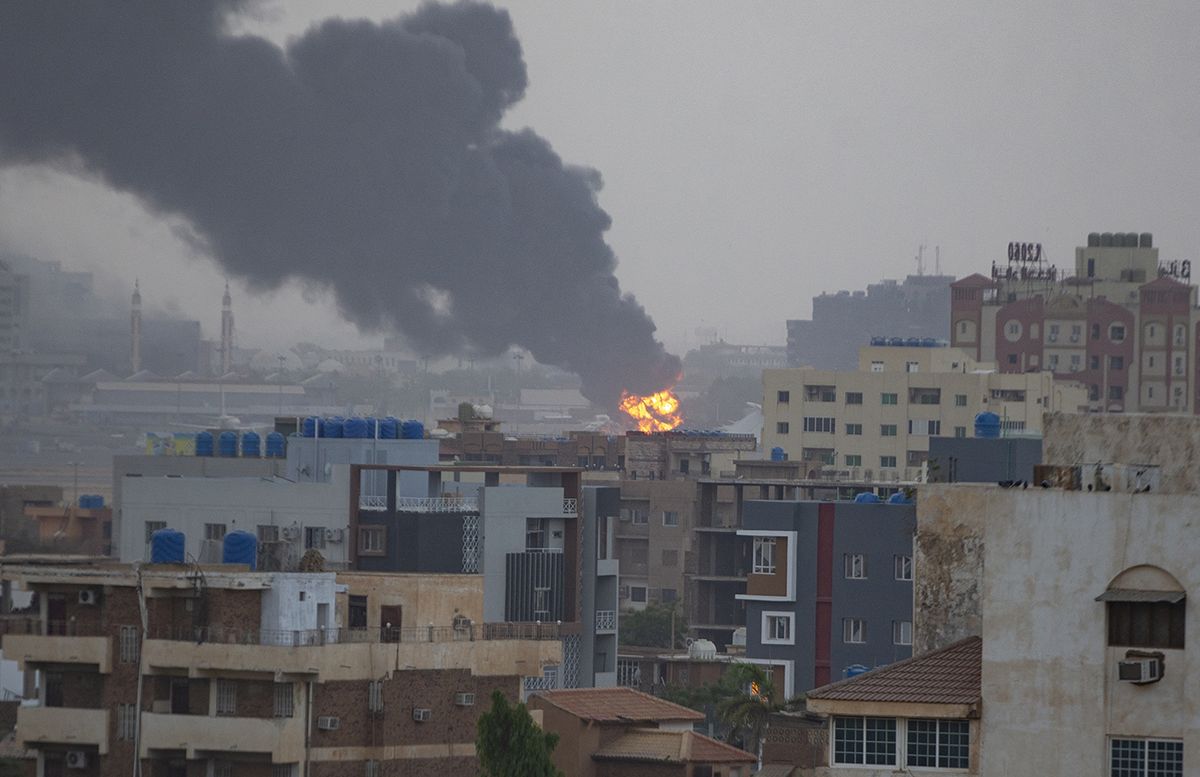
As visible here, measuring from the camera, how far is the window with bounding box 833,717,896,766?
55.2ft

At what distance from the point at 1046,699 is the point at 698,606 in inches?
2873

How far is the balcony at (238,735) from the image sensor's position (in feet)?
115

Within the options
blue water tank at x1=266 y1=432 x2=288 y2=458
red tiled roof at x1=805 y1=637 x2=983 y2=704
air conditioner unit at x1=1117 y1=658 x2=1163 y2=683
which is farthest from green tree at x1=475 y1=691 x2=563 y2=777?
blue water tank at x1=266 y1=432 x2=288 y2=458

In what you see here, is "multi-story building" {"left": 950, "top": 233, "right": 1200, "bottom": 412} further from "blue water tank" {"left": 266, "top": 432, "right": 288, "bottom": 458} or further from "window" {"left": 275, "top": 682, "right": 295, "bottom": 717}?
"window" {"left": 275, "top": 682, "right": 295, "bottom": 717}

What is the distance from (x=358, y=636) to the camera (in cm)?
3712

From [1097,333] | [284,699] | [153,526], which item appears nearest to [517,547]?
[153,526]

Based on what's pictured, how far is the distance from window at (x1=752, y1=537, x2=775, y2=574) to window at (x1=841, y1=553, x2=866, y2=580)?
2.21 metres

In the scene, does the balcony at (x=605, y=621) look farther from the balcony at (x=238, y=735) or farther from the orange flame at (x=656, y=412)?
the orange flame at (x=656, y=412)

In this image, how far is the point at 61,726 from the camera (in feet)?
121

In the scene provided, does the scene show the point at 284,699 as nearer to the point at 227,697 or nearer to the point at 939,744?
the point at 227,697

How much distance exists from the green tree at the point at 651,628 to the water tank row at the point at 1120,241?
84820 millimetres

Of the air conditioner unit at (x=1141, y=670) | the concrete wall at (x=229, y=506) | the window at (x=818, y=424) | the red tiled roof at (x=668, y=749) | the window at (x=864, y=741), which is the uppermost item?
the window at (x=818, y=424)

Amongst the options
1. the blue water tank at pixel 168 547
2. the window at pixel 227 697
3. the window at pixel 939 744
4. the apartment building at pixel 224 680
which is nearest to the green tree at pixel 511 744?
the apartment building at pixel 224 680

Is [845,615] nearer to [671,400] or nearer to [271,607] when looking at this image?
[271,607]
